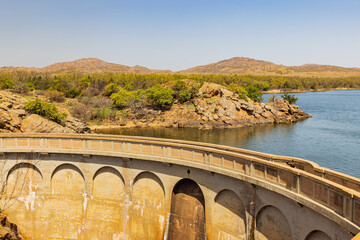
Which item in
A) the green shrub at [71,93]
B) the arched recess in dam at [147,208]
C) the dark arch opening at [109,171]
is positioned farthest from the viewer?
the green shrub at [71,93]

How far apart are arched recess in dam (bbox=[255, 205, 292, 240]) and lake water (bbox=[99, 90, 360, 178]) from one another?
77.1 feet

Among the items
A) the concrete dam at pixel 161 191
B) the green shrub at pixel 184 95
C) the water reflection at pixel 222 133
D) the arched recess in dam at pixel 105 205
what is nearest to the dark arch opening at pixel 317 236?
the concrete dam at pixel 161 191

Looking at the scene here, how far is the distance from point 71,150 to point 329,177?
1701cm

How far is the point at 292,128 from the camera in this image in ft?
217

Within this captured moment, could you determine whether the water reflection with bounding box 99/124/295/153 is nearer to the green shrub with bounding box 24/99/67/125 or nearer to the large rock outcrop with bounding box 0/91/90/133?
the green shrub with bounding box 24/99/67/125

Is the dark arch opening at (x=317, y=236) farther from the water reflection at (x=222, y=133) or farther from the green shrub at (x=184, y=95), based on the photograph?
the green shrub at (x=184, y=95)

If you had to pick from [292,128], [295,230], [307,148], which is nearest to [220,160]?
[295,230]

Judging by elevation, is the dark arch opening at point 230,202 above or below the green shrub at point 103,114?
below

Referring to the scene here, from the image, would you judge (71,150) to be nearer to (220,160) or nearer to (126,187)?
(126,187)

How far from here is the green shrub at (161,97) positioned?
79875mm

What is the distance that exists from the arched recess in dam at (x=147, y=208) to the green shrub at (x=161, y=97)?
5982 cm

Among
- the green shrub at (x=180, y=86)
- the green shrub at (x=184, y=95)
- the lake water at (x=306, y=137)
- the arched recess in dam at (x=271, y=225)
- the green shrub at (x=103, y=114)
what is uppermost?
the green shrub at (x=180, y=86)

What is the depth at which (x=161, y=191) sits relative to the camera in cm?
1941

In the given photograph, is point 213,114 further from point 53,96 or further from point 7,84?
point 7,84
